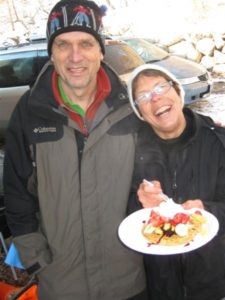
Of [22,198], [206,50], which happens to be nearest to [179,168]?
[22,198]

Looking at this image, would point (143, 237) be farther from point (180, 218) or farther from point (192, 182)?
point (192, 182)

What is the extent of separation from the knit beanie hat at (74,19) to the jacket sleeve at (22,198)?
41 cm

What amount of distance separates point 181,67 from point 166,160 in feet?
28.3

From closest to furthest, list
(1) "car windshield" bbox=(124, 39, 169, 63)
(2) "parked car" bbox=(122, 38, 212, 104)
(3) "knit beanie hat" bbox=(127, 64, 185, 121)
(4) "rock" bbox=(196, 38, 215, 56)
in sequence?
(3) "knit beanie hat" bbox=(127, 64, 185, 121) < (2) "parked car" bbox=(122, 38, 212, 104) < (1) "car windshield" bbox=(124, 39, 169, 63) < (4) "rock" bbox=(196, 38, 215, 56)

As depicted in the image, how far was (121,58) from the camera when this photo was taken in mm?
9055

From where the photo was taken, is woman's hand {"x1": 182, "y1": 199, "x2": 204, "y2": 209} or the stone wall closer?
woman's hand {"x1": 182, "y1": 199, "x2": 204, "y2": 209}

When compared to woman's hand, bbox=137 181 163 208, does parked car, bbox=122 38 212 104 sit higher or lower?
lower

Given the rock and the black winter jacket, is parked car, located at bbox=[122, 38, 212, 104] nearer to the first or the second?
the rock

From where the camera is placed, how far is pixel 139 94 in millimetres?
2309

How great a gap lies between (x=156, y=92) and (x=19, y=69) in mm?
7104

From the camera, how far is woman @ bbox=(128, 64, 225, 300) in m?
2.20

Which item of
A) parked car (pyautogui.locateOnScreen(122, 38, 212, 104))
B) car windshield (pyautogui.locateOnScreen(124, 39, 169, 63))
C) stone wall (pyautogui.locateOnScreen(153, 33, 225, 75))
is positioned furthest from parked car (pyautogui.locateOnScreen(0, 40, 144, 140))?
stone wall (pyautogui.locateOnScreen(153, 33, 225, 75))

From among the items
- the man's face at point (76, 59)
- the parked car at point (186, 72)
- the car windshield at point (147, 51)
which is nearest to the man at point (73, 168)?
the man's face at point (76, 59)

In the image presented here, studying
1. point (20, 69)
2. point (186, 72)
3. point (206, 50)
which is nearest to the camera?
point (20, 69)
